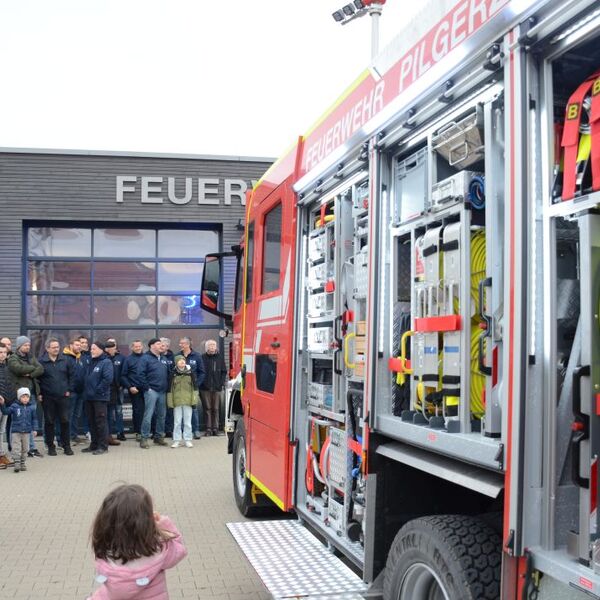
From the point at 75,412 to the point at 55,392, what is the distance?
150 centimetres

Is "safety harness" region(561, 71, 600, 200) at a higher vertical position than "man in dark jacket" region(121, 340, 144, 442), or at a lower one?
higher

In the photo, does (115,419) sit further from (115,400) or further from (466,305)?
(466,305)

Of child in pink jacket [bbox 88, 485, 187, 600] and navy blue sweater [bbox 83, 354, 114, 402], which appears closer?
child in pink jacket [bbox 88, 485, 187, 600]

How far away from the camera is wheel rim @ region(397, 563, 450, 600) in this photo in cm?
327

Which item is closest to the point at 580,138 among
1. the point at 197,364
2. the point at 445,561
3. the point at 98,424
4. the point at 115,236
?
the point at 445,561

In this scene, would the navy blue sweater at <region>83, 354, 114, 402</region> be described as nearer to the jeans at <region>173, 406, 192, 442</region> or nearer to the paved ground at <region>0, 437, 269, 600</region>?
the paved ground at <region>0, 437, 269, 600</region>

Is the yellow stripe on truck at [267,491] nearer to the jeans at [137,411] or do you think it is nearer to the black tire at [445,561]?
the black tire at [445,561]

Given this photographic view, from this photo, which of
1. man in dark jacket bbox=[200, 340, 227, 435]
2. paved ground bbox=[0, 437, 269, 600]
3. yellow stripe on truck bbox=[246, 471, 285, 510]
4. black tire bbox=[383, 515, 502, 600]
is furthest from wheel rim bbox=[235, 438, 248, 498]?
man in dark jacket bbox=[200, 340, 227, 435]

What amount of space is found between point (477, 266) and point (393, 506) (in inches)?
56.2

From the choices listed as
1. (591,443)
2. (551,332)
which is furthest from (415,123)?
(591,443)

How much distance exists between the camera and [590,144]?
2.54 meters

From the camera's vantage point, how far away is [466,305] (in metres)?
3.18

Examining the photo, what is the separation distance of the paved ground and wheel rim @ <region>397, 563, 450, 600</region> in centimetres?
206

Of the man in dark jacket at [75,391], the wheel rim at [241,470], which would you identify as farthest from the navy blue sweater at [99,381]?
the wheel rim at [241,470]
